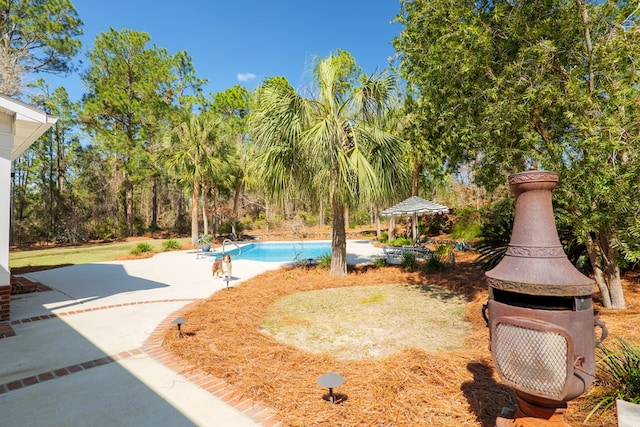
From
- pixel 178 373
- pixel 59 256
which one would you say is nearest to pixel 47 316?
pixel 178 373

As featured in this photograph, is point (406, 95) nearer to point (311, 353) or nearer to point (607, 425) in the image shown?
point (311, 353)

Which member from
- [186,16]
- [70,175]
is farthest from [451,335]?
[70,175]

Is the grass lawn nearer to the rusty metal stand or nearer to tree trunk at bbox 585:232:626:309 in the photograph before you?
the rusty metal stand

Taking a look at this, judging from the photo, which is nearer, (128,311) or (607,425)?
(607,425)

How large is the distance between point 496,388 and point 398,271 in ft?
23.2

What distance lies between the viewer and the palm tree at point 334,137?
780cm

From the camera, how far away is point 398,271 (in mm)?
10023

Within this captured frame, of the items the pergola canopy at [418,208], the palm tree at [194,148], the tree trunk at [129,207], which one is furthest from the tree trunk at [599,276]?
the tree trunk at [129,207]

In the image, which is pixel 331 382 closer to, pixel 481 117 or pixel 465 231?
pixel 481 117

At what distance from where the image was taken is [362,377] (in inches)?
129

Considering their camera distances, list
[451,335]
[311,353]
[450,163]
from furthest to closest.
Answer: [450,163]
[451,335]
[311,353]

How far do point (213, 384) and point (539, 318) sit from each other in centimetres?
318

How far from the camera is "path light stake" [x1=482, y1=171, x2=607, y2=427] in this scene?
6.28 feet

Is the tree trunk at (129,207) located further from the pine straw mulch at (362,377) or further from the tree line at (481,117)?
the pine straw mulch at (362,377)
